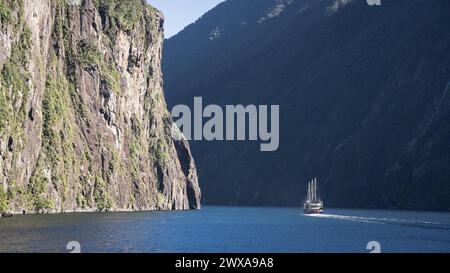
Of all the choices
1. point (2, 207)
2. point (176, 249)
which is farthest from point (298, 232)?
point (2, 207)

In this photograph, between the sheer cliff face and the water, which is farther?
the sheer cliff face

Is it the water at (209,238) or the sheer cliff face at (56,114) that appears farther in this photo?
the sheer cliff face at (56,114)

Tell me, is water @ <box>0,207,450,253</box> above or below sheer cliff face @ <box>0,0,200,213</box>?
below

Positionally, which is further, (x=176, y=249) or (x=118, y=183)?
(x=118, y=183)

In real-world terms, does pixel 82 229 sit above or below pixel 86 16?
below

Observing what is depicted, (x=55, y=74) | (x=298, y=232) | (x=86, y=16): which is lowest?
(x=298, y=232)

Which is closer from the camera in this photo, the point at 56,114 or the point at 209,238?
the point at 209,238

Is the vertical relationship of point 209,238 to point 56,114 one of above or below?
below

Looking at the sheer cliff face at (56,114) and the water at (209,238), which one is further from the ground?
the sheer cliff face at (56,114)
